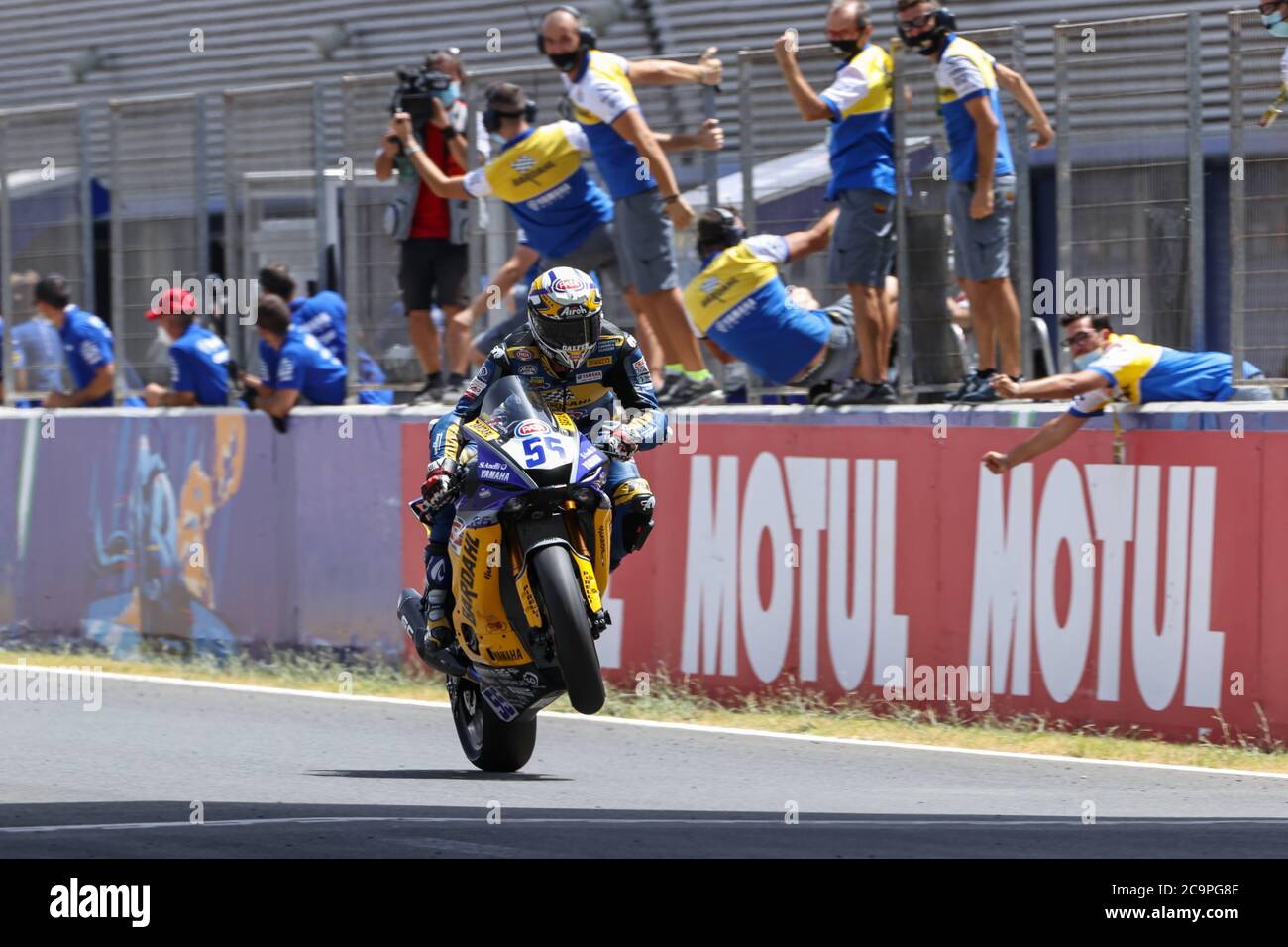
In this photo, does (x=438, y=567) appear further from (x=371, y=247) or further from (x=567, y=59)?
(x=371, y=247)

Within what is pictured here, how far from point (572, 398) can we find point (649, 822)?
80.7 inches

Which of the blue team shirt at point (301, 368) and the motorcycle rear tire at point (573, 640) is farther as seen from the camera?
the blue team shirt at point (301, 368)

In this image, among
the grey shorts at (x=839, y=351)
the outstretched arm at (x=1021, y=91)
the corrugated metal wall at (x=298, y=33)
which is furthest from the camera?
the corrugated metal wall at (x=298, y=33)

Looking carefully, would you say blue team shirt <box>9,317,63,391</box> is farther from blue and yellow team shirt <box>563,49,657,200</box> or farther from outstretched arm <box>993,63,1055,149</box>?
outstretched arm <box>993,63,1055,149</box>

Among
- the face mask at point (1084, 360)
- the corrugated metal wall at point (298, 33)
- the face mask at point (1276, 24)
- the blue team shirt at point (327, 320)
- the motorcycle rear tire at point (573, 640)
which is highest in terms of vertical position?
the corrugated metal wall at point (298, 33)

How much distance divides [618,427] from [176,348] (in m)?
6.56

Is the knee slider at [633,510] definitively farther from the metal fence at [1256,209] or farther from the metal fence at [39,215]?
the metal fence at [39,215]

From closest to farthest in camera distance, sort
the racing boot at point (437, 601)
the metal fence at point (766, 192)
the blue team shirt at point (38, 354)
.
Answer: the racing boot at point (437, 601), the metal fence at point (766, 192), the blue team shirt at point (38, 354)

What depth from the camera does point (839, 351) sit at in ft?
38.9

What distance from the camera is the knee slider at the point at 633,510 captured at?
348 inches

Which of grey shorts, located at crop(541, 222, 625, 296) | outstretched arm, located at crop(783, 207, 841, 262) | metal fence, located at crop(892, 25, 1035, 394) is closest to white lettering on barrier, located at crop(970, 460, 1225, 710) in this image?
metal fence, located at crop(892, 25, 1035, 394)

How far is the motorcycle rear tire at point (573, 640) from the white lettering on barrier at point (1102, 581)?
3371 millimetres

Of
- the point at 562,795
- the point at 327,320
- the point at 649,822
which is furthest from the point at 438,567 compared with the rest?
the point at 327,320

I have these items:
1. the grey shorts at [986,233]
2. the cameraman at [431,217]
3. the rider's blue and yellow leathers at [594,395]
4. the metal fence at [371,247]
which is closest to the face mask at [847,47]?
the grey shorts at [986,233]
